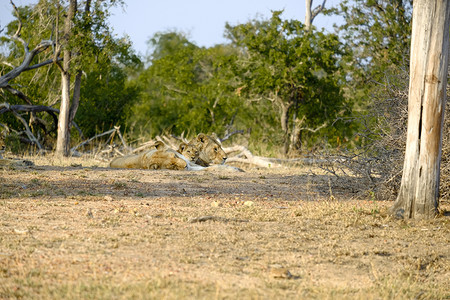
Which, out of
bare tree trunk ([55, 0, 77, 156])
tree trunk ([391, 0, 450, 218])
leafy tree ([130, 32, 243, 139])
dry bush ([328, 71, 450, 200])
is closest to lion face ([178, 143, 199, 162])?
dry bush ([328, 71, 450, 200])

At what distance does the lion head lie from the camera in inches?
489

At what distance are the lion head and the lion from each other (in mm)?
119

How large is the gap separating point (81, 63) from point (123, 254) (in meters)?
12.4

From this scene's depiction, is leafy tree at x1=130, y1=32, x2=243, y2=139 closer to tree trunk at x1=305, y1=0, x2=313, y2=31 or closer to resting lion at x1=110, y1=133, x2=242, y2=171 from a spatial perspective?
tree trunk at x1=305, y1=0, x2=313, y2=31

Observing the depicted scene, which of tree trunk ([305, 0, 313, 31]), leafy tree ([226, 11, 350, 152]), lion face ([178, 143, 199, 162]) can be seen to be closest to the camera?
lion face ([178, 143, 199, 162])

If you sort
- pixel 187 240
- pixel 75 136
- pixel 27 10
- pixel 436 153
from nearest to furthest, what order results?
pixel 187 240 → pixel 436 153 → pixel 27 10 → pixel 75 136

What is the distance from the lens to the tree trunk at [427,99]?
6.71 metres

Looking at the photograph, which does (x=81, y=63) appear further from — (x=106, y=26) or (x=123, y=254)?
(x=123, y=254)

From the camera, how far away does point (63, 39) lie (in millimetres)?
16672

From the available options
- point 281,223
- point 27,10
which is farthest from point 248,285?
point 27,10

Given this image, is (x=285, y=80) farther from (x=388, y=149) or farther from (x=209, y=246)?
(x=209, y=246)

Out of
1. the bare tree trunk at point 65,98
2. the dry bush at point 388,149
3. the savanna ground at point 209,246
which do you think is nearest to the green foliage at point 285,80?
the bare tree trunk at point 65,98

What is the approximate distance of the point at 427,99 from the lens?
672 centimetres

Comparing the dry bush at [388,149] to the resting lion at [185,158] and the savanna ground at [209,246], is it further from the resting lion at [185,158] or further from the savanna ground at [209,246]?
the resting lion at [185,158]
